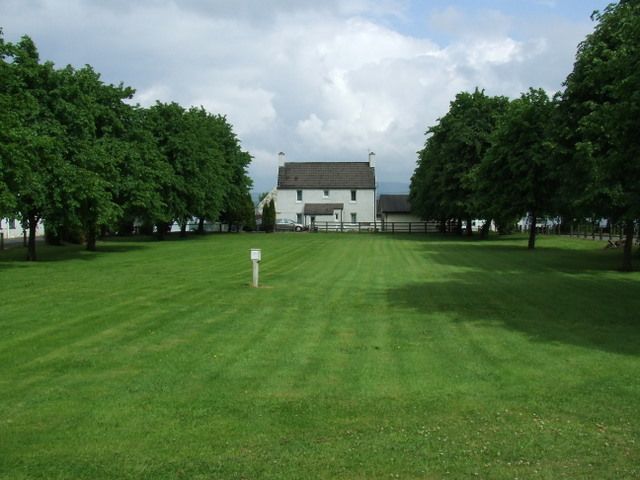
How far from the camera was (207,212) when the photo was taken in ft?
179

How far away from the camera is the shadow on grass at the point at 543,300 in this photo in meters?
11.5

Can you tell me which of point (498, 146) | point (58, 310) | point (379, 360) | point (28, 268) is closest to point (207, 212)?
point (498, 146)

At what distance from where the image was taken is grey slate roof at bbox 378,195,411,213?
94.1 metres

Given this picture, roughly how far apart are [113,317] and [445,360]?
22.2ft

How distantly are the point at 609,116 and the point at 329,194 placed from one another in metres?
77.1

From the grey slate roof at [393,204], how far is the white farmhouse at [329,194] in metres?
4.45

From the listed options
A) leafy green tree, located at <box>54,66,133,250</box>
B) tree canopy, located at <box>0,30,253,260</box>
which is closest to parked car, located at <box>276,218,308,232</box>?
tree canopy, located at <box>0,30,253,260</box>

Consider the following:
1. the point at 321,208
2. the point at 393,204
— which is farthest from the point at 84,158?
the point at 393,204

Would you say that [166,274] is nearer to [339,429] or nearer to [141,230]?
[339,429]

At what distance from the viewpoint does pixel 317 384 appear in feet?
26.1

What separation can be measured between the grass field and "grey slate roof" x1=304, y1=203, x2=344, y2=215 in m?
71.3

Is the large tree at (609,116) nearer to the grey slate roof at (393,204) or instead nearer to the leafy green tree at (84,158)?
the leafy green tree at (84,158)

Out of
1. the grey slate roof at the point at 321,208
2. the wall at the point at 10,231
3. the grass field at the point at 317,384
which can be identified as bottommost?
the grass field at the point at 317,384

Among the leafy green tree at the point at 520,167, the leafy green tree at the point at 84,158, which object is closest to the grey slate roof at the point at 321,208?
the leafy green tree at the point at 520,167
